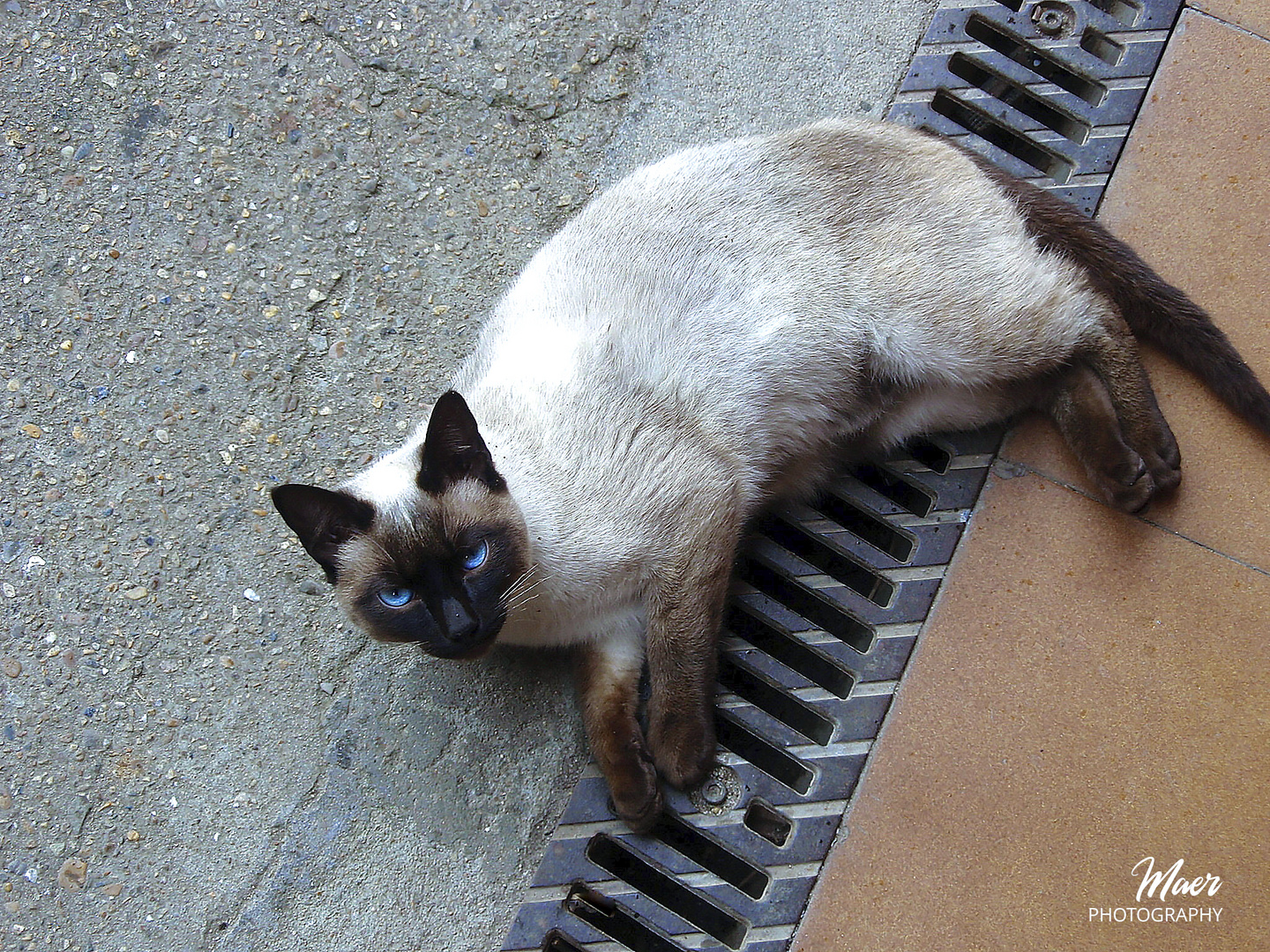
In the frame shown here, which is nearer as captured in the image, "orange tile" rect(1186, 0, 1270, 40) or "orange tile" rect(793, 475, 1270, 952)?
"orange tile" rect(793, 475, 1270, 952)

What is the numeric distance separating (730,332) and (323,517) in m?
0.91

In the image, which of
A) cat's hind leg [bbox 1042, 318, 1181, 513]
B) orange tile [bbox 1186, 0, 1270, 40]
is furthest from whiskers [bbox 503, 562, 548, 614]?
orange tile [bbox 1186, 0, 1270, 40]

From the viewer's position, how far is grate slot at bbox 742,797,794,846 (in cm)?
206

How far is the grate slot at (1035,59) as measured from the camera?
8.07 ft

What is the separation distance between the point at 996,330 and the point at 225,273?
186 centimetres

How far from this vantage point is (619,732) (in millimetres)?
2057

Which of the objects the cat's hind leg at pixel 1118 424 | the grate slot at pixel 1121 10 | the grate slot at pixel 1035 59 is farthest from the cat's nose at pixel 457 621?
the grate slot at pixel 1121 10

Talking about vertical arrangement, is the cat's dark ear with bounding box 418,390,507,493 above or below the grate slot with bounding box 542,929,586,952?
above

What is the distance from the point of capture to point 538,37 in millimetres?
2586

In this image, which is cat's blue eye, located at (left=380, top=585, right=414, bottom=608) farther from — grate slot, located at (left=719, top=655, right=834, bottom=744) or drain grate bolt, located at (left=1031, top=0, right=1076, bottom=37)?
drain grate bolt, located at (left=1031, top=0, right=1076, bottom=37)

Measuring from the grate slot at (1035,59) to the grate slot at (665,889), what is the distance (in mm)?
1975

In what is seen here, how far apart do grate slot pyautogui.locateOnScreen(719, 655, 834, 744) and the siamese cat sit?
131 millimetres

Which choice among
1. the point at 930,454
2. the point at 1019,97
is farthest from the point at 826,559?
the point at 1019,97

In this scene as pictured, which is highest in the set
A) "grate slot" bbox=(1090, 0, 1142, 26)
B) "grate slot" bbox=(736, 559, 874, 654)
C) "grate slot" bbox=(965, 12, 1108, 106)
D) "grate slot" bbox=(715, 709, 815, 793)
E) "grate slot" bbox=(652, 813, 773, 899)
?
"grate slot" bbox=(1090, 0, 1142, 26)
